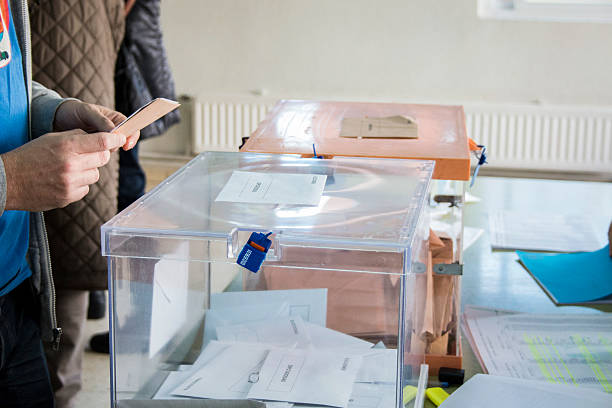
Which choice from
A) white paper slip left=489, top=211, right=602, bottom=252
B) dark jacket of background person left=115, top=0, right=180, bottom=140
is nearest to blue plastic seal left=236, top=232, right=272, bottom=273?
white paper slip left=489, top=211, right=602, bottom=252

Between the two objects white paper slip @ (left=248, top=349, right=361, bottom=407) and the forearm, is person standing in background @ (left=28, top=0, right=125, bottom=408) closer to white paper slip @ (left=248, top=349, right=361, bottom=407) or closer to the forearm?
the forearm

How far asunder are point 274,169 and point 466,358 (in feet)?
1.35

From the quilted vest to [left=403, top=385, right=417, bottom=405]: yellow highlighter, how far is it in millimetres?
1342

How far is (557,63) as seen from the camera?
4117 mm

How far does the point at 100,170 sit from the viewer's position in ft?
6.57

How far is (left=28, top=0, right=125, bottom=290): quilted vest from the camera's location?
6.13 ft

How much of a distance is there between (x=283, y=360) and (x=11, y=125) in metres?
0.62

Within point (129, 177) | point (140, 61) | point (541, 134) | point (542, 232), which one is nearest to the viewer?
point (542, 232)

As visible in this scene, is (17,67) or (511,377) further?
(17,67)

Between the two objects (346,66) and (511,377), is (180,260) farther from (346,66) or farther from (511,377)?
(346,66)

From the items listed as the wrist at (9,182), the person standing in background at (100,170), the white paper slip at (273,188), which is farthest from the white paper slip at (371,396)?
the person standing in background at (100,170)

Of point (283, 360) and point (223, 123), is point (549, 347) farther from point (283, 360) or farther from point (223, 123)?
point (223, 123)

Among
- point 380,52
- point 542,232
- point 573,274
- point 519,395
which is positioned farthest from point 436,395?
point 380,52

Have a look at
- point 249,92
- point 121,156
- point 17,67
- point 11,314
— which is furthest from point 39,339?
point 249,92
